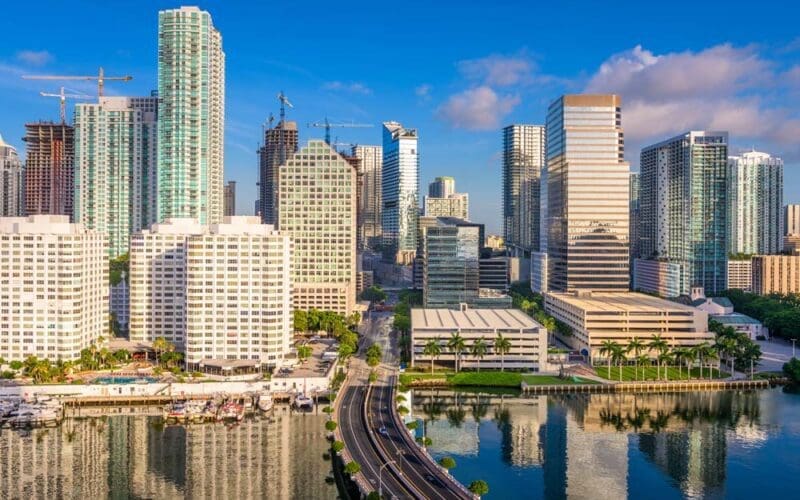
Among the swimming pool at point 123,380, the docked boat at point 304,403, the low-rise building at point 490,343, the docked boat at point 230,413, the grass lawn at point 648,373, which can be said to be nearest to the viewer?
the docked boat at point 230,413

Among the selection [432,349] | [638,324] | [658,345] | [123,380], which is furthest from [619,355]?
[123,380]

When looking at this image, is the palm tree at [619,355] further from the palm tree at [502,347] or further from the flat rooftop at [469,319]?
the palm tree at [502,347]

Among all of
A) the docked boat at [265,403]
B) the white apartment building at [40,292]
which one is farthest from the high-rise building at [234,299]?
the white apartment building at [40,292]

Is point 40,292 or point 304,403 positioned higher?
point 40,292

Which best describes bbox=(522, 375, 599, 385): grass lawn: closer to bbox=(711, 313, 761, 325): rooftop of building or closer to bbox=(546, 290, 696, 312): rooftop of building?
bbox=(546, 290, 696, 312): rooftop of building

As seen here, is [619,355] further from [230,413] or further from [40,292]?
[40,292]

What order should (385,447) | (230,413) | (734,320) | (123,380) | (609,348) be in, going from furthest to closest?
(734,320) < (609,348) < (123,380) < (230,413) < (385,447)

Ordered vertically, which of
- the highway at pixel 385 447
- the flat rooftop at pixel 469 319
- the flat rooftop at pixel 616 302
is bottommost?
the highway at pixel 385 447

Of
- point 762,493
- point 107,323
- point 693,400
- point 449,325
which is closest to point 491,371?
point 449,325
